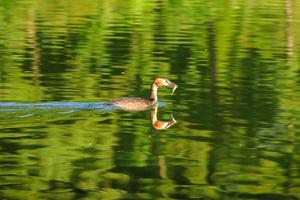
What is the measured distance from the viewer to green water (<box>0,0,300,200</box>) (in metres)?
15.1

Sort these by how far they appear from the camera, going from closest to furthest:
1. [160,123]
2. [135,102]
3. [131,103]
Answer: [160,123] < [131,103] < [135,102]

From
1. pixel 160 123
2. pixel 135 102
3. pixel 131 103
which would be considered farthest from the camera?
pixel 135 102

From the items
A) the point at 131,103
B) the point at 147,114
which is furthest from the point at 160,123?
the point at 131,103

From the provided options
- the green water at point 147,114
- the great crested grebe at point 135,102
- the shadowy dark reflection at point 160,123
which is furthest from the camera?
the great crested grebe at point 135,102

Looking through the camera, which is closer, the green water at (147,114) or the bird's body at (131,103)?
the green water at (147,114)

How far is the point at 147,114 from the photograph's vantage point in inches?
837

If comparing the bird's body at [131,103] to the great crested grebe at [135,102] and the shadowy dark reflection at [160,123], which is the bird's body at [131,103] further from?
the shadowy dark reflection at [160,123]

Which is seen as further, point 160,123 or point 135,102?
point 135,102

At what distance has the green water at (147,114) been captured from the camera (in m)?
15.1

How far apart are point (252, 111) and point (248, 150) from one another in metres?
4.14

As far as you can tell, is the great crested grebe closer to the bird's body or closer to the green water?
the bird's body

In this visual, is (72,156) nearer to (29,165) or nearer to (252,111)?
(29,165)

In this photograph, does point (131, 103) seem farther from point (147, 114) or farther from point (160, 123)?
point (160, 123)

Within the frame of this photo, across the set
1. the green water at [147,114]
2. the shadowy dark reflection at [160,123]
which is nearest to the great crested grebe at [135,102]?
the green water at [147,114]
